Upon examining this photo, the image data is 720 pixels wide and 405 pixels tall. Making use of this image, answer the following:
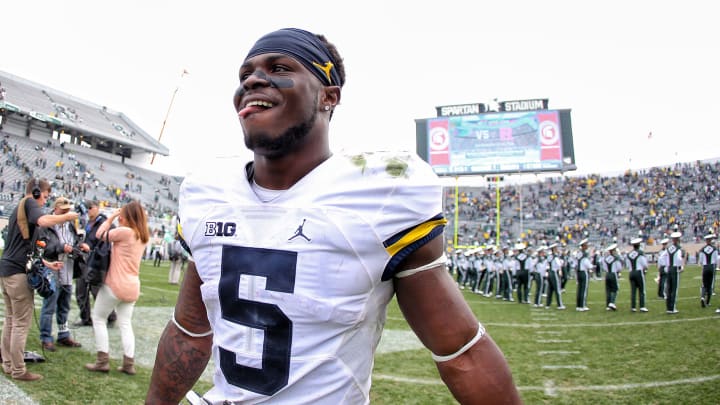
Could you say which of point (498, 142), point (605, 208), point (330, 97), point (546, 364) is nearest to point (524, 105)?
point (498, 142)

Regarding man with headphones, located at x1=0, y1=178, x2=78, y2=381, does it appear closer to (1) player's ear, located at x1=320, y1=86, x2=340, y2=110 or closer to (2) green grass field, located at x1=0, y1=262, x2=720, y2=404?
(2) green grass field, located at x1=0, y1=262, x2=720, y2=404

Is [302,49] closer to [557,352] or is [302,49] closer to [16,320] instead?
[16,320]

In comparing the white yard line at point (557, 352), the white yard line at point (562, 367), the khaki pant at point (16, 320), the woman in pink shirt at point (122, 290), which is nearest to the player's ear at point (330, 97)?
the woman in pink shirt at point (122, 290)

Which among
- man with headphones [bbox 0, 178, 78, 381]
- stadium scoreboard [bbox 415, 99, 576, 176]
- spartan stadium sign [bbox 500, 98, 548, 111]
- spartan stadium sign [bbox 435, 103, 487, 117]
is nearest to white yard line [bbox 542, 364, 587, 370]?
man with headphones [bbox 0, 178, 78, 381]

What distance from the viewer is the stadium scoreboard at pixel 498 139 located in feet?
104

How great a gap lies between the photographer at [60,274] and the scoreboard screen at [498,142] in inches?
1089

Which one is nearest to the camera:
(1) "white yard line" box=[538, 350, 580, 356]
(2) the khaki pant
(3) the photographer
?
(2) the khaki pant

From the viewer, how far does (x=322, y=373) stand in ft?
4.06

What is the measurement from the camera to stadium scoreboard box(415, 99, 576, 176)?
104ft

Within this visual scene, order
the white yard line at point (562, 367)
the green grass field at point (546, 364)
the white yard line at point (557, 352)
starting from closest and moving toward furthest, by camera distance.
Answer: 1. the green grass field at point (546, 364)
2. the white yard line at point (562, 367)
3. the white yard line at point (557, 352)

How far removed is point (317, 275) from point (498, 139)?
108ft

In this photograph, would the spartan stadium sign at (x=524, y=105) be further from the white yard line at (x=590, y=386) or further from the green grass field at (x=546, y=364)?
the white yard line at (x=590, y=386)

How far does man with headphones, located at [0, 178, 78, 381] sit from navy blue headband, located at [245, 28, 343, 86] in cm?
383

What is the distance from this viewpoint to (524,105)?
108 feet
